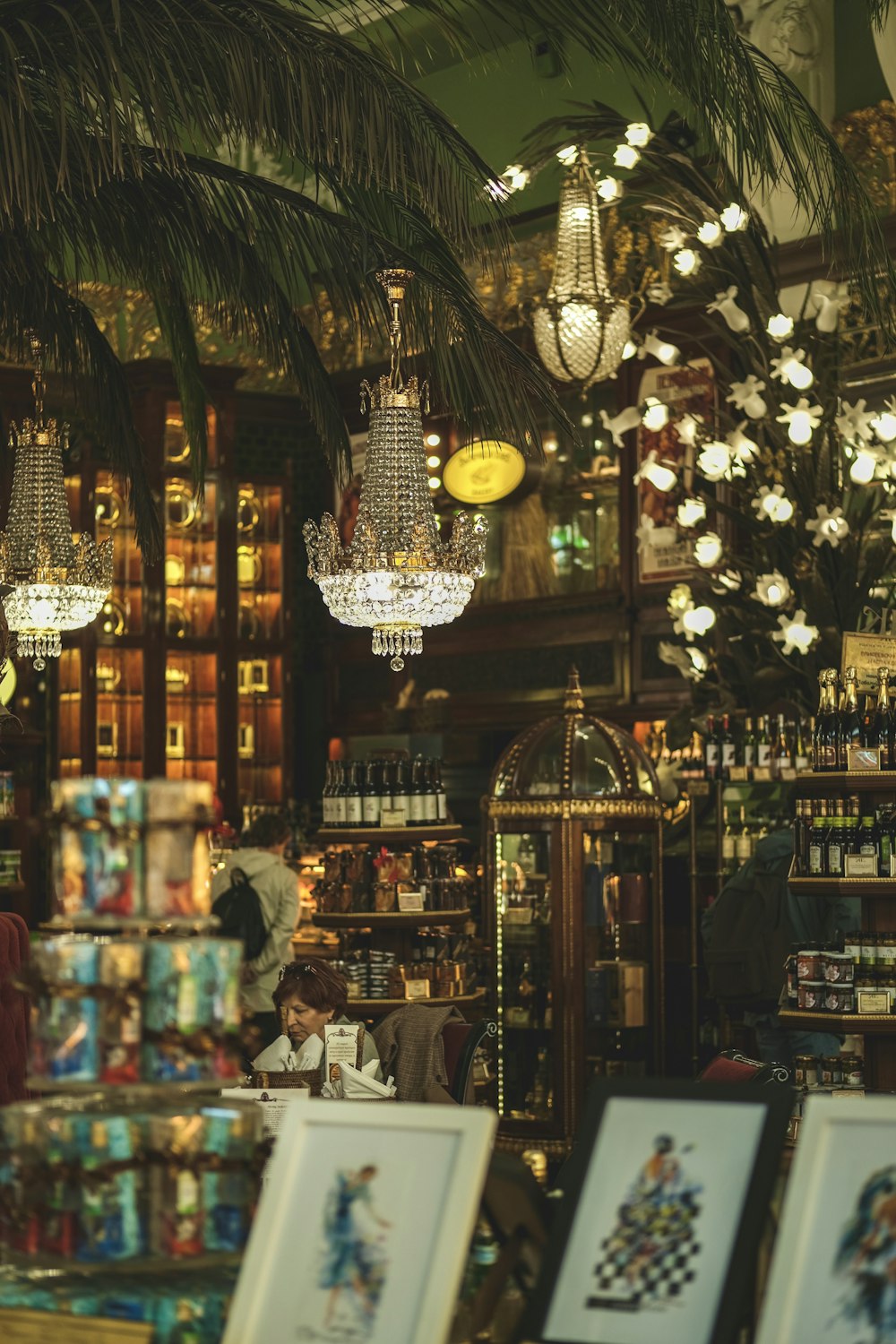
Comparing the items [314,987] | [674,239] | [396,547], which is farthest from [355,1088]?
[674,239]

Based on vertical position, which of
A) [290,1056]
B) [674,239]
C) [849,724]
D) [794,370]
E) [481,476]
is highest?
[674,239]

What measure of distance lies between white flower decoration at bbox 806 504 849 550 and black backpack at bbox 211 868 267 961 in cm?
317

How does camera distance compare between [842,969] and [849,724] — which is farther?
[849,724]

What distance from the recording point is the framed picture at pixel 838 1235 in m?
1.93

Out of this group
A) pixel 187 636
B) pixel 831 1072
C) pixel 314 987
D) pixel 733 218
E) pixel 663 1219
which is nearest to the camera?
pixel 663 1219

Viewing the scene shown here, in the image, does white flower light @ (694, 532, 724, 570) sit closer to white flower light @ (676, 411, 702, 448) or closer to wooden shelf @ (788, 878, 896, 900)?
white flower light @ (676, 411, 702, 448)

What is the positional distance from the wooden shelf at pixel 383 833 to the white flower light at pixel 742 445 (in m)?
2.27

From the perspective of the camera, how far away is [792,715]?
10586mm

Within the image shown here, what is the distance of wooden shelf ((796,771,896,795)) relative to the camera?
6566 mm

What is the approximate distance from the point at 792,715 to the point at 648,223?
3272 mm

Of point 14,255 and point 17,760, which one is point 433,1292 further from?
point 17,760

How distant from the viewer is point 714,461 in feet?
30.2

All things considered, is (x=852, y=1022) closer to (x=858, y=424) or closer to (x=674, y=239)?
(x=858, y=424)

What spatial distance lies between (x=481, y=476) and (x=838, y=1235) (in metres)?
11.0
